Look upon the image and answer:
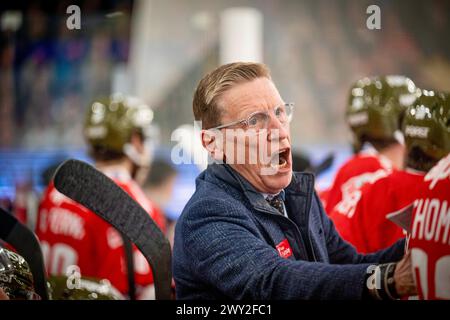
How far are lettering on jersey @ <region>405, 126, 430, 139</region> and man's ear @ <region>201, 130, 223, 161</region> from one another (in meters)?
0.55

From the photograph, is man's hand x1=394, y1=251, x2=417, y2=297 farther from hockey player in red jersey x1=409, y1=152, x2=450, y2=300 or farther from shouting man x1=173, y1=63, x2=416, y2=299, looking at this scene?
shouting man x1=173, y1=63, x2=416, y2=299

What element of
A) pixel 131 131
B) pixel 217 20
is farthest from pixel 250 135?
pixel 217 20

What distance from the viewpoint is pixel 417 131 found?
193cm

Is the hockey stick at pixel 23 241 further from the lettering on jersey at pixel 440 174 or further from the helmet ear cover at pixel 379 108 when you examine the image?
the helmet ear cover at pixel 379 108

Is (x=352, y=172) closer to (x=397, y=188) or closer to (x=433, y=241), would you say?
(x=397, y=188)

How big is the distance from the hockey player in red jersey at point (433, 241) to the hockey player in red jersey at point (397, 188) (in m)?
0.54

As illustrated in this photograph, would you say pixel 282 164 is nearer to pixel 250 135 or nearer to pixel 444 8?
pixel 250 135

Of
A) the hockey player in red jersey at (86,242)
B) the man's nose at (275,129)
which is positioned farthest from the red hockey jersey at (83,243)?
the man's nose at (275,129)

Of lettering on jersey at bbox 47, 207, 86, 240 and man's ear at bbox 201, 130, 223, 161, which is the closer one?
man's ear at bbox 201, 130, 223, 161

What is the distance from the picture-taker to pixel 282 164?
1.61 meters

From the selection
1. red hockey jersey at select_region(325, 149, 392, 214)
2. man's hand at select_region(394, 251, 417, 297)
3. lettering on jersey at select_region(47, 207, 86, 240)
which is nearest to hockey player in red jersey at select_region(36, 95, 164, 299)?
lettering on jersey at select_region(47, 207, 86, 240)

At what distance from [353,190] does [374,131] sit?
0.99 ft

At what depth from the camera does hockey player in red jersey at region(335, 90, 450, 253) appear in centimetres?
187

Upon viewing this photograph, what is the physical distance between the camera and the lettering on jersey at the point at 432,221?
1262 millimetres
